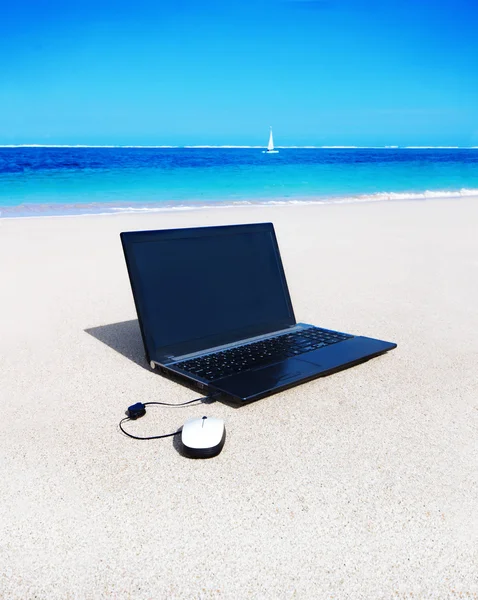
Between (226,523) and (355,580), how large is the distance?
31 centimetres

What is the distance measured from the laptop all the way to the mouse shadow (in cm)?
15

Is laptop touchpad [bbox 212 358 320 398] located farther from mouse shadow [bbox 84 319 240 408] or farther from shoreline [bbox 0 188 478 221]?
shoreline [bbox 0 188 478 221]

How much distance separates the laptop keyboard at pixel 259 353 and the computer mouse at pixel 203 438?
0.36m

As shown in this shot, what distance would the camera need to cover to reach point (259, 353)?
6.91ft

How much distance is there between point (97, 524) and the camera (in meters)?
1.26

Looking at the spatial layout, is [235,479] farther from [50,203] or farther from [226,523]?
[50,203]

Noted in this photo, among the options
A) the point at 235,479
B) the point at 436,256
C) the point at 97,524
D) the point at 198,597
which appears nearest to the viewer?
the point at 198,597

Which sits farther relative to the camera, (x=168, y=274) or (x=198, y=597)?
(x=168, y=274)

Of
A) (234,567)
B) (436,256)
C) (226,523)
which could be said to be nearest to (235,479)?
(226,523)

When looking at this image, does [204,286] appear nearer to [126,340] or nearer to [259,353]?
[259,353]

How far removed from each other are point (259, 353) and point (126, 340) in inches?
29.8

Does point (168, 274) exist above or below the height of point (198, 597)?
above

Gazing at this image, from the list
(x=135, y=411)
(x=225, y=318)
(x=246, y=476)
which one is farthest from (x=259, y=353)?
(x=246, y=476)

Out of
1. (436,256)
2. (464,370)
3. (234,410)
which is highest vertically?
(234,410)
